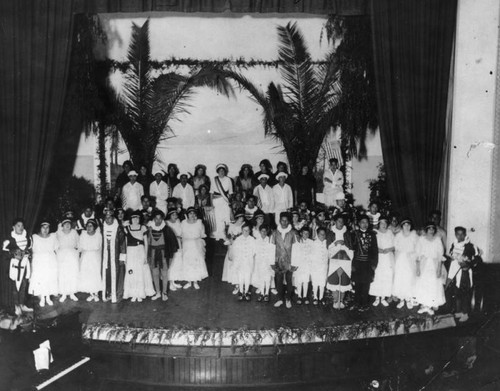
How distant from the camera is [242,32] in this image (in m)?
11.3

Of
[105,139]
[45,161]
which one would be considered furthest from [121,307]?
[105,139]

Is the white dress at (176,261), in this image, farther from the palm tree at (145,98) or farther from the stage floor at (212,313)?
the palm tree at (145,98)

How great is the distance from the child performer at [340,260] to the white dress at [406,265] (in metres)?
0.67

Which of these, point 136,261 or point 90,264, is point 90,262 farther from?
point 136,261

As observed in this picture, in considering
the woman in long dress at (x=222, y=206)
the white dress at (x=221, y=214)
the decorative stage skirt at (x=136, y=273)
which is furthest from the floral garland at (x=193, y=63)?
the decorative stage skirt at (x=136, y=273)

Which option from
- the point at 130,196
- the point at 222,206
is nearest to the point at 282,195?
the point at 222,206

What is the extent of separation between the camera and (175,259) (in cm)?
792

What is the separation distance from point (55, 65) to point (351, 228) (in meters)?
4.43

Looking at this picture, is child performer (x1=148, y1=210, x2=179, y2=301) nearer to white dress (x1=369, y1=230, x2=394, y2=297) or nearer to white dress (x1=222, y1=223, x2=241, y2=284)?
white dress (x1=222, y1=223, x2=241, y2=284)

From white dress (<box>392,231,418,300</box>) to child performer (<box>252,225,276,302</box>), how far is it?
1653 millimetres

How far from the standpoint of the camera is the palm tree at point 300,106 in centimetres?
999

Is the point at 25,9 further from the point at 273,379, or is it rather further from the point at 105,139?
the point at 273,379

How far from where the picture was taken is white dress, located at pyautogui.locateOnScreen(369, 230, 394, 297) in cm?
735

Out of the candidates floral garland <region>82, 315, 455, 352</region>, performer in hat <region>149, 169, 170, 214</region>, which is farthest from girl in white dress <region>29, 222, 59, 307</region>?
performer in hat <region>149, 169, 170, 214</region>
